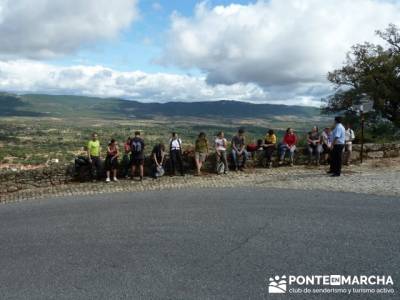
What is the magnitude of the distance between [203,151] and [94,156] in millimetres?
3415

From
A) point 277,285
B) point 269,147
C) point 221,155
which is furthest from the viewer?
point 269,147

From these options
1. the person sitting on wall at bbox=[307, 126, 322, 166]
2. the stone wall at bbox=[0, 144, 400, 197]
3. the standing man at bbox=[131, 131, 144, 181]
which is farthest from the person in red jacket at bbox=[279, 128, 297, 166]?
the standing man at bbox=[131, 131, 144, 181]

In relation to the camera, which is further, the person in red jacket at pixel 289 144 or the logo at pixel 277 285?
the person in red jacket at pixel 289 144

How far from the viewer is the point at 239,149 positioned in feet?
43.4

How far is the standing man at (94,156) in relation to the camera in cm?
1231

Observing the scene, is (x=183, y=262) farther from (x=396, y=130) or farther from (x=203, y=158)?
(x=396, y=130)

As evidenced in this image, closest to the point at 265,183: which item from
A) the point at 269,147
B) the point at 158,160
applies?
the point at 269,147

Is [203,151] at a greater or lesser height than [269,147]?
lesser

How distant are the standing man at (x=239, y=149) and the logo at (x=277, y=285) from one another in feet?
28.1

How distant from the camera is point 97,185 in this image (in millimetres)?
11539

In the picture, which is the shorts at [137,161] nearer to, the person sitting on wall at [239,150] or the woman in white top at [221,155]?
the woman in white top at [221,155]

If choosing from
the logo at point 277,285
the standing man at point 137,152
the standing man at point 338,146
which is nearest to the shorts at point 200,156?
the standing man at point 137,152

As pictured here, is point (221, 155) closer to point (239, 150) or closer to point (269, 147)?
point (239, 150)

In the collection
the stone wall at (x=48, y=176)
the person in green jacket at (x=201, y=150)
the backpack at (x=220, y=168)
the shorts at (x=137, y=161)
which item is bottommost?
the stone wall at (x=48, y=176)
